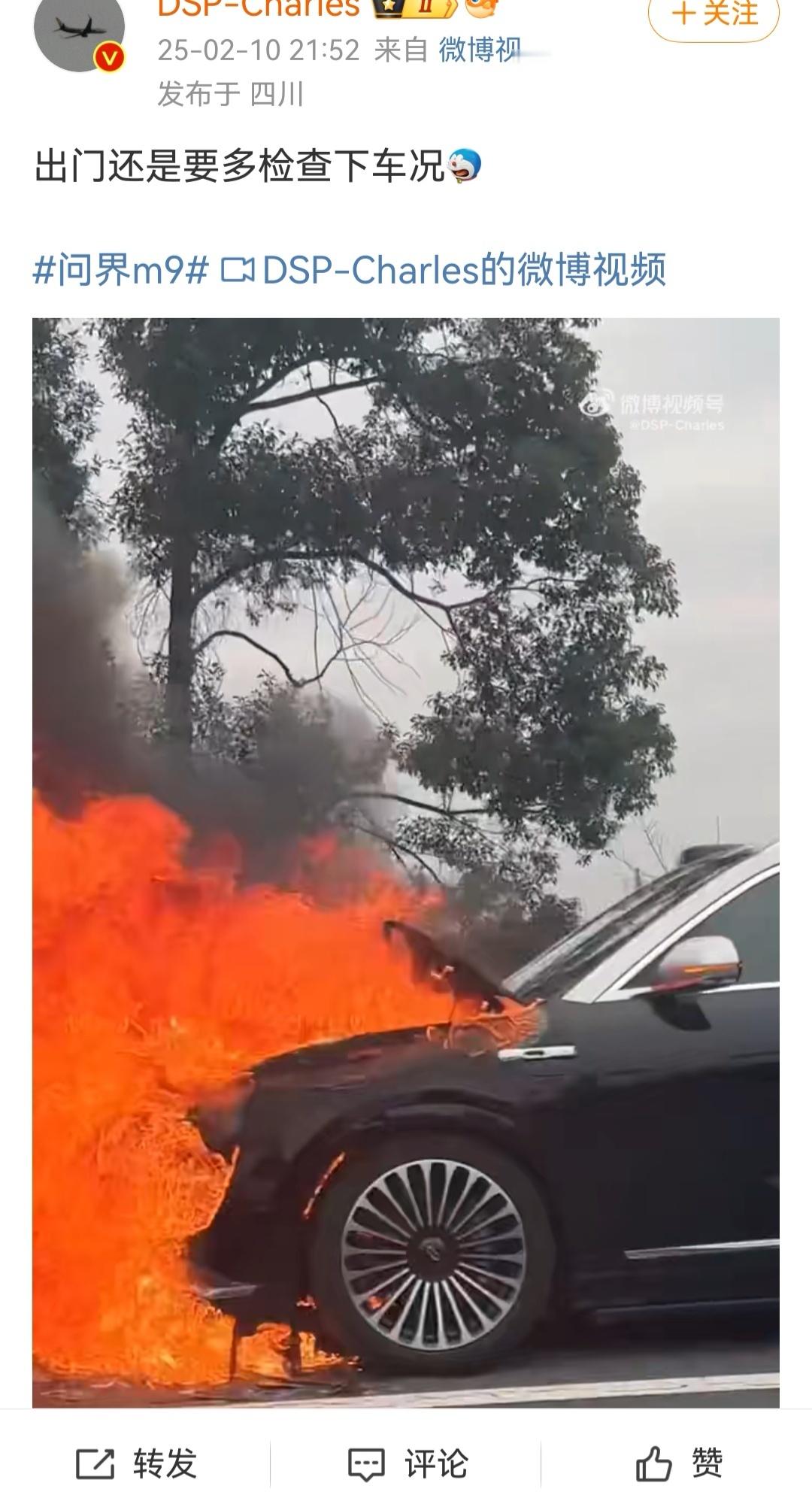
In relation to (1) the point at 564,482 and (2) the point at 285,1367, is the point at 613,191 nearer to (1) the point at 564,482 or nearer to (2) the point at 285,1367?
(1) the point at 564,482

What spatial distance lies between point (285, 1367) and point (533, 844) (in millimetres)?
1331

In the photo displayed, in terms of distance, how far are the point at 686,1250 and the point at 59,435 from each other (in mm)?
2383

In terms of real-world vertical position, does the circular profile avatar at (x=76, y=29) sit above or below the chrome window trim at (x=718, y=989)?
above

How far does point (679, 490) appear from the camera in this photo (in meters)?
3.29

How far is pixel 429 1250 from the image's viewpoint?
323cm

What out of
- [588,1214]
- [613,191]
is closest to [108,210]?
[613,191]

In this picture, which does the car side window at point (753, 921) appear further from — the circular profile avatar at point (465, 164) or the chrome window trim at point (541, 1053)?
the circular profile avatar at point (465, 164)

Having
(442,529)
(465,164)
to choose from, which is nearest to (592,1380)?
(442,529)

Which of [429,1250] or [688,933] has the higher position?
[688,933]

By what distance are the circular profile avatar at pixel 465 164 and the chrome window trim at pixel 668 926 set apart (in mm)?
1695
